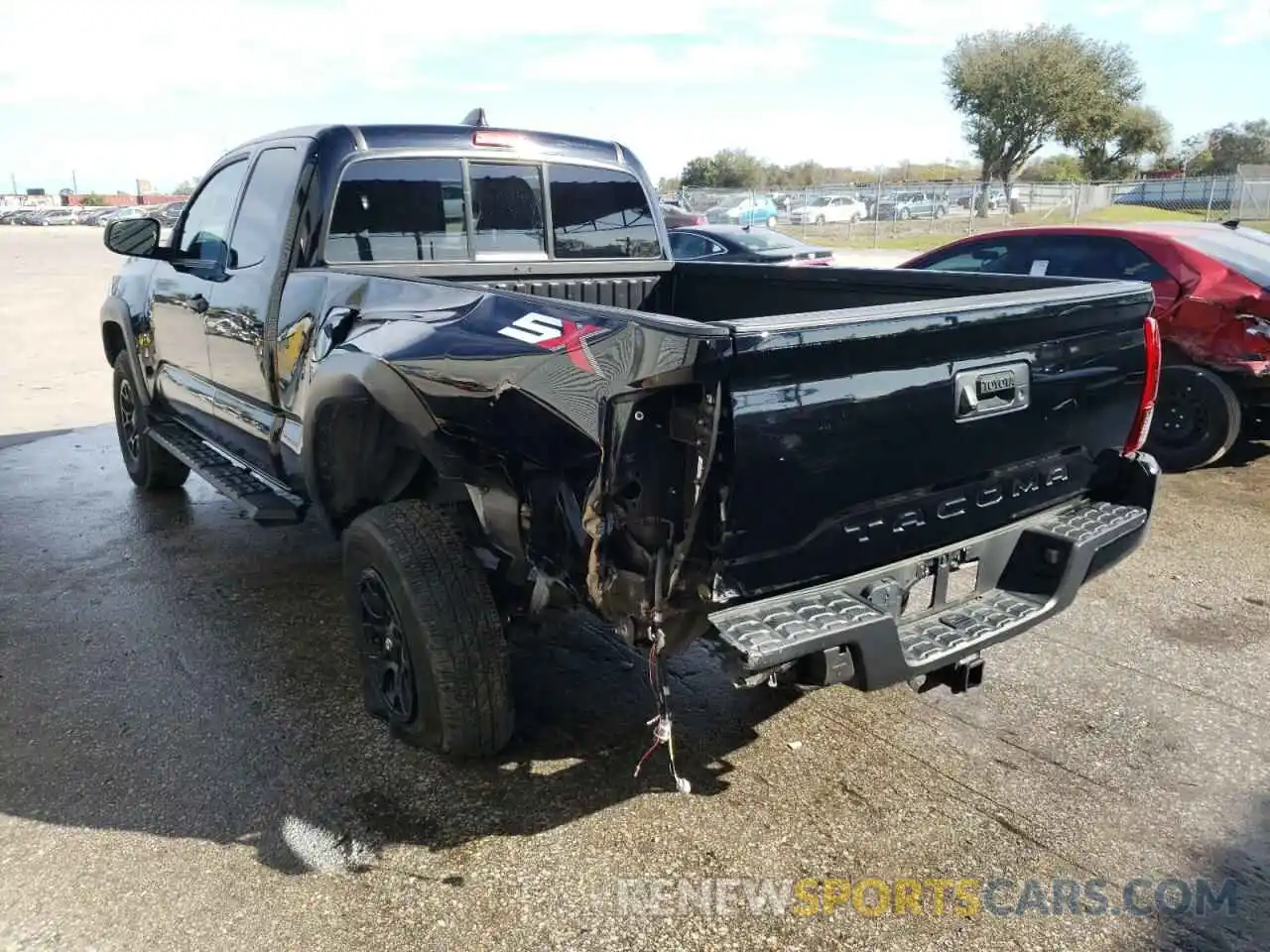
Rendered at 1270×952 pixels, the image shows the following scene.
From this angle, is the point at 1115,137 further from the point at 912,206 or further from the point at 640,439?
the point at 640,439

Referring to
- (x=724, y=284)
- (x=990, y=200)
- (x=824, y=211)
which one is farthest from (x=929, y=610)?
(x=824, y=211)

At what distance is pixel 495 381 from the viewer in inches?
104

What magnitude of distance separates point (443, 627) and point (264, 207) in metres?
2.37

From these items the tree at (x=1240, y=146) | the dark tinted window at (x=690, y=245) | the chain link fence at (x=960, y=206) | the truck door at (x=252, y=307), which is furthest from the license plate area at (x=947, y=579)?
the tree at (x=1240, y=146)

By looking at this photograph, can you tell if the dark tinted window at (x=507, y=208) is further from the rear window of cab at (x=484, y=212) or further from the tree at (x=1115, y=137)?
the tree at (x=1115, y=137)

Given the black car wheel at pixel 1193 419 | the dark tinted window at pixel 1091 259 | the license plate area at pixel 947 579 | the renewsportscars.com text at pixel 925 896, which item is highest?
the dark tinted window at pixel 1091 259

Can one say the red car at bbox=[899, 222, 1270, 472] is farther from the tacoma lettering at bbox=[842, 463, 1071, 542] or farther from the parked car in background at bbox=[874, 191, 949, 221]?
the parked car in background at bbox=[874, 191, 949, 221]

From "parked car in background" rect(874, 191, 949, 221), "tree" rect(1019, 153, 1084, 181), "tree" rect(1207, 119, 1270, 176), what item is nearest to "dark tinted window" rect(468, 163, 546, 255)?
"parked car in background" rect(874, 191, 949, 221)

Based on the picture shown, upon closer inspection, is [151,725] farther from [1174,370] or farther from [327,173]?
[1174,370]

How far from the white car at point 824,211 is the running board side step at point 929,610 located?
2980cm

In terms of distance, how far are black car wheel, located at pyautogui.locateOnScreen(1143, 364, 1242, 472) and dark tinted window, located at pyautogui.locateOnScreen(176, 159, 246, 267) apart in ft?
18.5

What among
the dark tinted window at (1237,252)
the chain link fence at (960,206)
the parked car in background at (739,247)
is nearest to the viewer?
the dark tinted window at (1237,252)

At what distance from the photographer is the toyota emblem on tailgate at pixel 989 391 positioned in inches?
109

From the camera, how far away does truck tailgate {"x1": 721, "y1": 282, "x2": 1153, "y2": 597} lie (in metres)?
2.41
